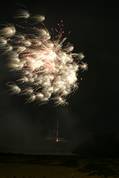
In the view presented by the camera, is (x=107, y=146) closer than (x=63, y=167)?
No

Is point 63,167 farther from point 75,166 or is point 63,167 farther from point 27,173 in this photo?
point 27,173

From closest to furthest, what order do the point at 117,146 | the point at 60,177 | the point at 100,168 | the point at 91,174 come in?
1. the point at 60,177
2. the point at 91,174
3. the point at 100,168
4. the point at 117,146

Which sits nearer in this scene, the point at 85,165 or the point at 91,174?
the point at 91,174

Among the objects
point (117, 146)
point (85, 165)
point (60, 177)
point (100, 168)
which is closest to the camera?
point (60, 177)

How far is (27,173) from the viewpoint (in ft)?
171

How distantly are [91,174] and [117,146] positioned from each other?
6291cm

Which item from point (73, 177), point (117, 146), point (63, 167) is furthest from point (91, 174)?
point (117, 146)

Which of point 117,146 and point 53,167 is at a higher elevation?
point 117,146

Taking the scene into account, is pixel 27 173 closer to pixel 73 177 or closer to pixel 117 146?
pixel 73 177

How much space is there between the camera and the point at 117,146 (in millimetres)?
114188

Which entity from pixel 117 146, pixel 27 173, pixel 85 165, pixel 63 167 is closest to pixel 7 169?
pixel 27 173

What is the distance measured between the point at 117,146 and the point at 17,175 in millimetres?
68739

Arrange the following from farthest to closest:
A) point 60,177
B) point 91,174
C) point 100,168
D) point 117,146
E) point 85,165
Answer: point 117,146 < point 85,165 < point 100,168 < point 91,174 < point 60,177

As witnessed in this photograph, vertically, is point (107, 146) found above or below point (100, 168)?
above
